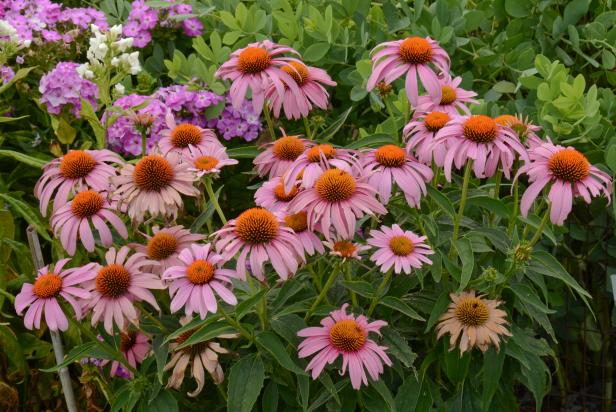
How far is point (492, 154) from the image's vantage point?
164 centimetres

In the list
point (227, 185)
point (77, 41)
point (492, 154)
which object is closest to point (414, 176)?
point (492, 154)

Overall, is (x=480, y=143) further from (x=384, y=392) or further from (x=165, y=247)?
(x=165, y=247)

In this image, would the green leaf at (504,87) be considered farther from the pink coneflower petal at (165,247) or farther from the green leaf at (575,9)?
the pink coneflower petal at (165,247)

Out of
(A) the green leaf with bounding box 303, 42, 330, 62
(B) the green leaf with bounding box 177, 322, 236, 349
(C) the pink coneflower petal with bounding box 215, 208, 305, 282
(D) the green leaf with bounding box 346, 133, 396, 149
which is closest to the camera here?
(C) the pink coneflower petal with bounding box 215, 208, 305, 282

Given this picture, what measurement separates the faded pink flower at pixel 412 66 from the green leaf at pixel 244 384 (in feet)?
2.11

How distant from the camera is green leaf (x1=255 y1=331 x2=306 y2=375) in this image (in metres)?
1.63

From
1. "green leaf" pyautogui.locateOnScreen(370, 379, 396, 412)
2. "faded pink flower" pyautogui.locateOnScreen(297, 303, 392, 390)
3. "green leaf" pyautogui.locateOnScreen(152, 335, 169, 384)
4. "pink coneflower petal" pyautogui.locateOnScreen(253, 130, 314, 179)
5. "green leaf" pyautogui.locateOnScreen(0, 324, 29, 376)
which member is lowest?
"green leaf" pyautogui.locateOnScreen(0, 324, 29, 376)

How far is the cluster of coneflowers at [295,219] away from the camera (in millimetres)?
1550

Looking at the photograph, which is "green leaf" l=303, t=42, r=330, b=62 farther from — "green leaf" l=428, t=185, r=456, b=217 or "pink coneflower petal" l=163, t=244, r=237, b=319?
"pink coneflower petal" l=163, t=244, r=237, b=319

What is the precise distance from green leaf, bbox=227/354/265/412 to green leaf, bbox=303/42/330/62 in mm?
1200

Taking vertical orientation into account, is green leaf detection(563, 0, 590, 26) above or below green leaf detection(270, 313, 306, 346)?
above

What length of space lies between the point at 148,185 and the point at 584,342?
168 centimetres

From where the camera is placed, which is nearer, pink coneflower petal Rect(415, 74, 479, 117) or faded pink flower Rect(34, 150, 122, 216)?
faded pink flower Rect(34, 150, 122, 216)

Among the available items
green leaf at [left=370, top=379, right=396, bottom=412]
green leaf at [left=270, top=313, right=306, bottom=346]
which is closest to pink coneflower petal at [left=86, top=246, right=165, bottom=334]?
green leaf at [left=270, top=313, right=306, bottom=346]
